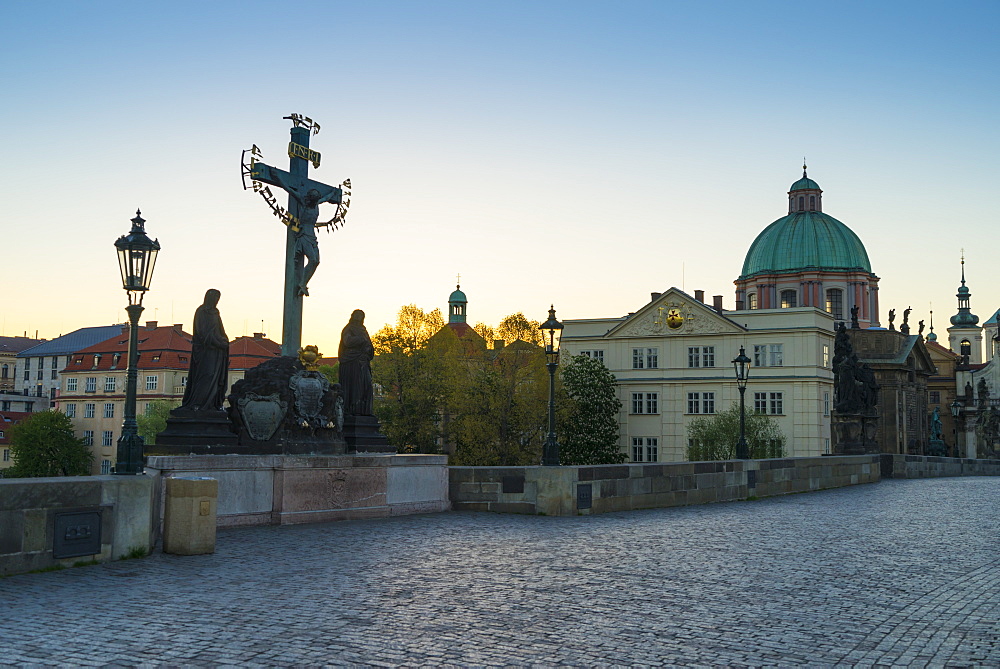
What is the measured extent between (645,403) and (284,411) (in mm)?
58816

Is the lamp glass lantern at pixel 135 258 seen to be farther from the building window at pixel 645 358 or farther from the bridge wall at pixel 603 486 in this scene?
the building window at pixel 645 358

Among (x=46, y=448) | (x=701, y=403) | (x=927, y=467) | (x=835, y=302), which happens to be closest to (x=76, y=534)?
(x=927, y=467)

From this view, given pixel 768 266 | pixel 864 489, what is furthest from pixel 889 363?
pixel 864 489

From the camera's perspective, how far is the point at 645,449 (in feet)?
235

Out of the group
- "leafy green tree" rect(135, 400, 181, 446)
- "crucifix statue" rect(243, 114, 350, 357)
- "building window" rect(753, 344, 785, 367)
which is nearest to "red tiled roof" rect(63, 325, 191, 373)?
"leafy green tree" rect(135, 400, 181, 446)

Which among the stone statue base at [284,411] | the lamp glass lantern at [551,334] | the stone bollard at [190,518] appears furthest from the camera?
the lamp glass lantern at [551,334]

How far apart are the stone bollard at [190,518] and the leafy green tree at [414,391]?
146ft

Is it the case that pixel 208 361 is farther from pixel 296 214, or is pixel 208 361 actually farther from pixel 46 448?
pixel 46 448

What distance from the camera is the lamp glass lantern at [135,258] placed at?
41.2 feet

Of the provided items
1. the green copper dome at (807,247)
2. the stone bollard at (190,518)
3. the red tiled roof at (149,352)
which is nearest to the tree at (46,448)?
the red tiled roof at (149,352)

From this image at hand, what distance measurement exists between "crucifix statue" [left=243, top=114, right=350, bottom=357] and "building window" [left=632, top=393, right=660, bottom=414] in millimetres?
53380

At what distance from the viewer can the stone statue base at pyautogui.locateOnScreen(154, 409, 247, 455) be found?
1420 centimetres

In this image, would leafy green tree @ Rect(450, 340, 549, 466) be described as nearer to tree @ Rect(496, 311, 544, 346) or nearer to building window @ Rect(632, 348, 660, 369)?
tree @ Rect(496, 311, 544, 346)

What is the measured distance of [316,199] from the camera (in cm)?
2077
